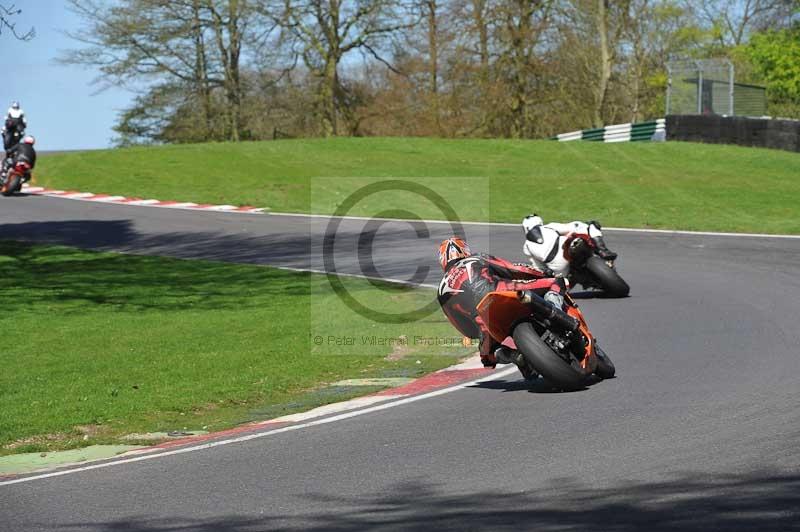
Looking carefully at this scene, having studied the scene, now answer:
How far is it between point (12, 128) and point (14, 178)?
1298mm

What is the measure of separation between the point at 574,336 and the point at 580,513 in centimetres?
351

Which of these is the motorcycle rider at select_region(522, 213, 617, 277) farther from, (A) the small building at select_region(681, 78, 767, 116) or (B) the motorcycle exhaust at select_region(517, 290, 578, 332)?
(A) the small building at select_region(681, 78, 767, 116)

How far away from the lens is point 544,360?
8.93 meters

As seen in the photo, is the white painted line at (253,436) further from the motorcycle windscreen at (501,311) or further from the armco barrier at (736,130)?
the armco barrier at (736,130)

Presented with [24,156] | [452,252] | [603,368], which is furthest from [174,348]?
[24,156]

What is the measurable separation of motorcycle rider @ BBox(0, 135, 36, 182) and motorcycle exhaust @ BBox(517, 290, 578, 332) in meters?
23.2

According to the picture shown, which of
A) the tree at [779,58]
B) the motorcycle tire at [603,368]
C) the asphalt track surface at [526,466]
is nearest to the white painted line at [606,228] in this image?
the asphalt track surface at [526,466]

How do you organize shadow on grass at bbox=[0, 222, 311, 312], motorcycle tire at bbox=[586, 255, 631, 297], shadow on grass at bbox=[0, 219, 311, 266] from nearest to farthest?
1. motorcycle tire at bbox=[586, 255, 631, 297]
2. shadow on grass at bbox=[0, 222, 311, 312]
3. shadow on grass at bbox=[0, 219, 311, 266]

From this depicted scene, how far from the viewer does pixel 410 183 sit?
3316 centimetres

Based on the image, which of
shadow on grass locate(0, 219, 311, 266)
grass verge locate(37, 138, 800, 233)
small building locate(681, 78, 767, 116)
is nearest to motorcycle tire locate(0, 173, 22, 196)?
grass verge locate(37, 138, 800, 233)

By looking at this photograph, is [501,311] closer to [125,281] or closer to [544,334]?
[544,334]

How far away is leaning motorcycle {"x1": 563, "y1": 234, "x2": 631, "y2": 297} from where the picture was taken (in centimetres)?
1473

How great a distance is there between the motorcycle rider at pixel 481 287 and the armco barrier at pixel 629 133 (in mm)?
30211

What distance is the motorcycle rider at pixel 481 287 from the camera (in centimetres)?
930
